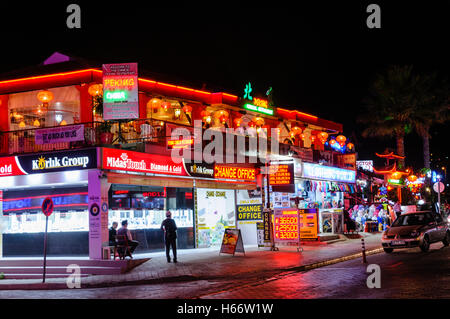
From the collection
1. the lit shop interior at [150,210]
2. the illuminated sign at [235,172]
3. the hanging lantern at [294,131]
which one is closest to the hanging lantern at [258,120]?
the illuminated sign at [235,172]

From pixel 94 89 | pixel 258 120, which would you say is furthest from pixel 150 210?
pixel 258 120

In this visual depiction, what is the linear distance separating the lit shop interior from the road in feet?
24.6

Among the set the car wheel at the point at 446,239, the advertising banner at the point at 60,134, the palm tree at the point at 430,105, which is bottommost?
the car wheel at the point at 446,239

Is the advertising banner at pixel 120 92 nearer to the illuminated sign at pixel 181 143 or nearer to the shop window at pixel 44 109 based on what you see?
the illuminated sign at pixel 181 143

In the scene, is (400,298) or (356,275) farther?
(356,275)

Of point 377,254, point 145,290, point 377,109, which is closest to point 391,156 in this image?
point 377,109

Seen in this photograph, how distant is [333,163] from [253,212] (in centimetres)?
1099

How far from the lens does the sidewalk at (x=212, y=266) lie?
1623cm

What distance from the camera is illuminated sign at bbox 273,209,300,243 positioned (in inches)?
968

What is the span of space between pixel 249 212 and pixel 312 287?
15.0 meters

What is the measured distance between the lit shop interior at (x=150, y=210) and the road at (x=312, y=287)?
7484 mm
